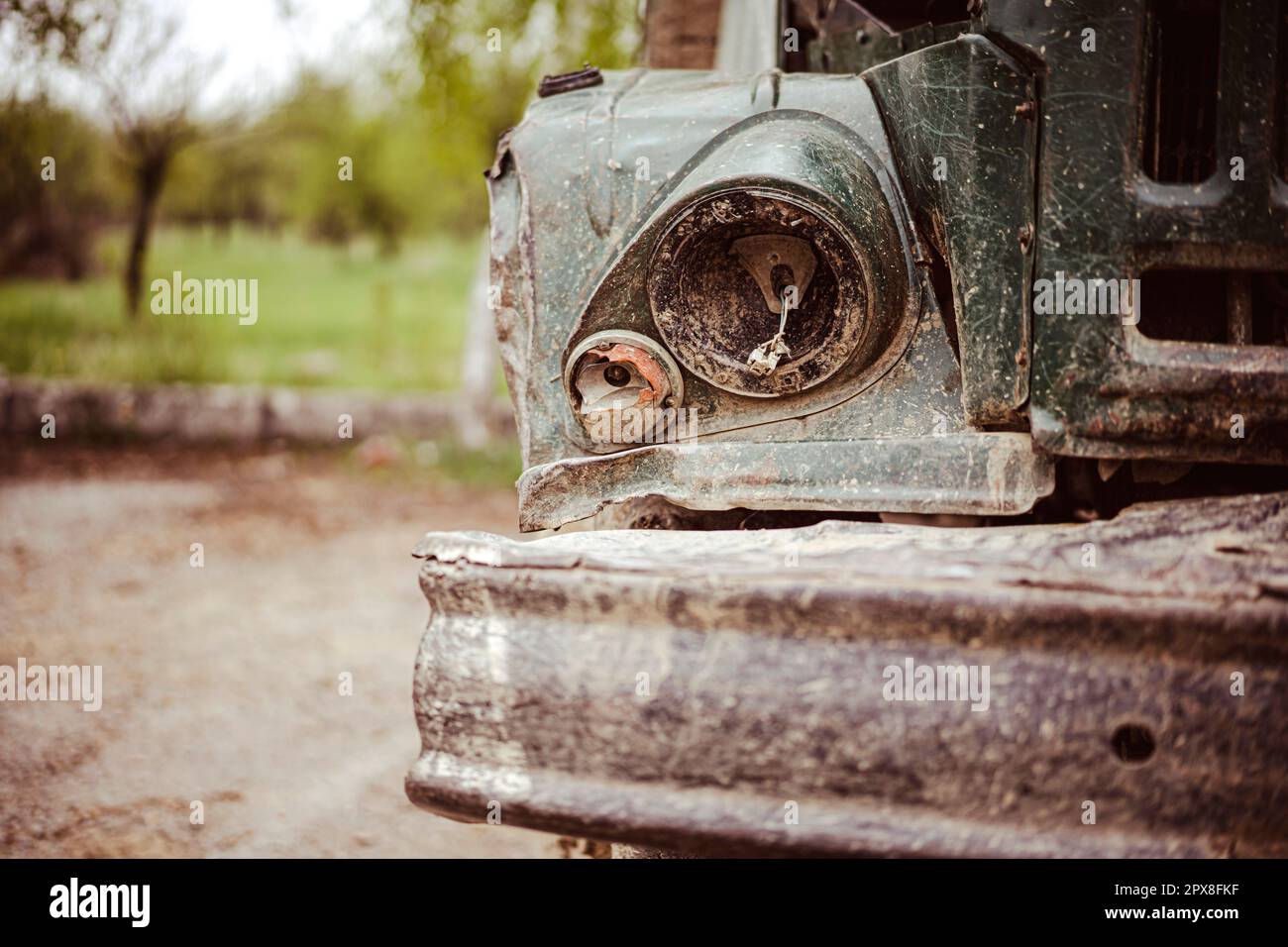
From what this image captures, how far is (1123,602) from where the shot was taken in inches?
53.9

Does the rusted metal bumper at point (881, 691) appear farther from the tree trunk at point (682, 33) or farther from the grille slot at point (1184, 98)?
the tree trunk at point (682, 33)

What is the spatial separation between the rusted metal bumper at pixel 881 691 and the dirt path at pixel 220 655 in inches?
50.4

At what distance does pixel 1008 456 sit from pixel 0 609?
4.08 meters

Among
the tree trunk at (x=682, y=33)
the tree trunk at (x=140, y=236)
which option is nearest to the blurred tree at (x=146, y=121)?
the tree trunk at (x=140, y=236)

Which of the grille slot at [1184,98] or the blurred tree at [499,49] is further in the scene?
the blurred tree at [499,49]

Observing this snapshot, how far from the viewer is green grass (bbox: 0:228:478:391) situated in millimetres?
7969

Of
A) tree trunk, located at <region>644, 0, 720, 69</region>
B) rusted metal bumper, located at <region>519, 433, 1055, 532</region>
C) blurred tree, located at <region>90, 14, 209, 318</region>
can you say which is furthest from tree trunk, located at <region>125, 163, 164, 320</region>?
rusted metal bumper, located at <region>519, 433, 1055, 532</region>

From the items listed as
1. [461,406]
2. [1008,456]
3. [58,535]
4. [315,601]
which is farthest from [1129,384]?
[461,406]

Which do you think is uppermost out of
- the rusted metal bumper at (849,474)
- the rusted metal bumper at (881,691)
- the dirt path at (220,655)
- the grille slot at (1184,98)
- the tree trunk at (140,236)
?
the tree trunk at (140,236)

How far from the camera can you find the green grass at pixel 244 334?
797 cm

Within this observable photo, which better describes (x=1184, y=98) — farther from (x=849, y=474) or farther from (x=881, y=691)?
(x=881, y=691)

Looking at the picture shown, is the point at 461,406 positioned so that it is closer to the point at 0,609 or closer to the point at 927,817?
the point at 0,609

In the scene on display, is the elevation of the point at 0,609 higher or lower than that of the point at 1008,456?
lower

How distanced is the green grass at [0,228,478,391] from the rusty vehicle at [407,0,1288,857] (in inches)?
266
